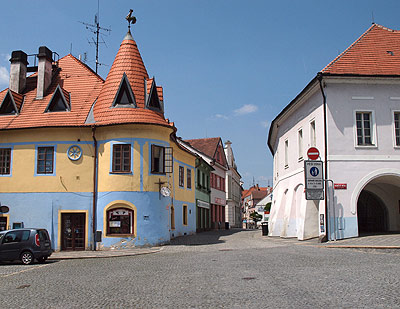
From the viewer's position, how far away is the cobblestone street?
863 centimetres

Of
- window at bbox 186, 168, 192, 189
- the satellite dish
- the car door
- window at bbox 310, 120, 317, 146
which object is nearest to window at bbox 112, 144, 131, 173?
the satellite dish

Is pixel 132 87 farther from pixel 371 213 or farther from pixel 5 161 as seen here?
pixel 371 213

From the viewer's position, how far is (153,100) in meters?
25.5

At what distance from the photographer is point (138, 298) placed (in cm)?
932

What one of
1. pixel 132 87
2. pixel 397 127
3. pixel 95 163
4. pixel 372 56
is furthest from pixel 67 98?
pixel 397 127

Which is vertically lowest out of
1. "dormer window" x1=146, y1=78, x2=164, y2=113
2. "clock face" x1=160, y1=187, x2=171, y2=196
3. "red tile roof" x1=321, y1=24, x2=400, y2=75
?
"clock face" x1=160, y1=187, x2=171, y2=196

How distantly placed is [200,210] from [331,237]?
19.9 m

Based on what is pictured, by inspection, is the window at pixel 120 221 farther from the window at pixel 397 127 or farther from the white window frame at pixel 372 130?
the window at pixel 397 127

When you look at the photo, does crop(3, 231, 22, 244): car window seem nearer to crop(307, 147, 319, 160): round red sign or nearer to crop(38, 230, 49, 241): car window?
crop(38, 230, 49, 241): car window

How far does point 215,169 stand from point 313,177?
28.1m

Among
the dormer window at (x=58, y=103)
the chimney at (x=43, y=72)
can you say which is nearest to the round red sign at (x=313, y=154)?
the dormer window at (x=58, y=103)

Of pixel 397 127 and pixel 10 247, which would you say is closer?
pixel 10 247

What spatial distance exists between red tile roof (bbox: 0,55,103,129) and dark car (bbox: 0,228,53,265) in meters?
8.10

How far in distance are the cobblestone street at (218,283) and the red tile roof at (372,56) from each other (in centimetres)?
1063
